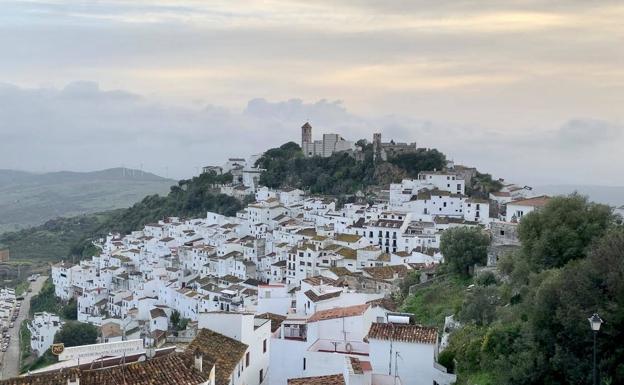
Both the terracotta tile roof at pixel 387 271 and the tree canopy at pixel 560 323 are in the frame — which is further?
the terracotta tile roof at pixel 387 271

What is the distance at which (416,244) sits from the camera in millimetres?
45594

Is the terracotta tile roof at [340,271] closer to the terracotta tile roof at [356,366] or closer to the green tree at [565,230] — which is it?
the green tree at [565,230]

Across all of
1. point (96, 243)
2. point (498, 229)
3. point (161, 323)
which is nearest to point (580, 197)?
point (498, 229)

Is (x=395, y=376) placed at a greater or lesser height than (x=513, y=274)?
lesser

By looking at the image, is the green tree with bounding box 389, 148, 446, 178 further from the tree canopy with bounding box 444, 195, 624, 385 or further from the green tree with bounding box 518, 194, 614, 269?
the tree canopy with bounding box 444, 195, 624, 385

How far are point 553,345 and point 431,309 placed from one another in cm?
1088

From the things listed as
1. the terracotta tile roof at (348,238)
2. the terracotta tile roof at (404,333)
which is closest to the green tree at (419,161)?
the terracotta tile roof at (348,238)

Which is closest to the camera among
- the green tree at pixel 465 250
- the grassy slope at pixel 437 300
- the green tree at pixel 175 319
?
the grassy slope at pixel 437 300

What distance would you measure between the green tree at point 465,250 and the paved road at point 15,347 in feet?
78.8

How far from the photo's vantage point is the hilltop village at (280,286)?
15.5 metres

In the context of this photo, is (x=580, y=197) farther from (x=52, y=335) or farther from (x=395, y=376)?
(x=52, y=335)

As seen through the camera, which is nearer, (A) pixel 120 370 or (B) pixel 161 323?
(A) pixel 120 370

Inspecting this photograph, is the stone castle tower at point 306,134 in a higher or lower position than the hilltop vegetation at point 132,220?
higher

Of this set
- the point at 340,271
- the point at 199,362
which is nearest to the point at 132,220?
the point at 340,271
